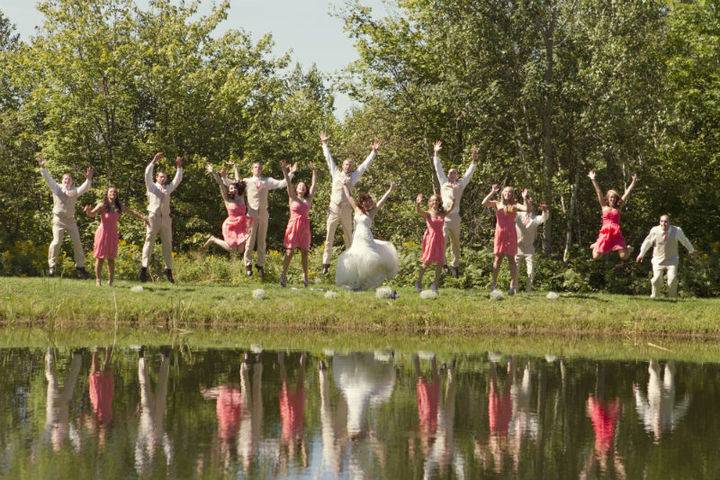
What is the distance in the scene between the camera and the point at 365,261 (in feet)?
80.8

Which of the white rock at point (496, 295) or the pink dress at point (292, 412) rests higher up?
the white rock at point (496, 295)

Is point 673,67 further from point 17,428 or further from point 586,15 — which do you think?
point 17,428

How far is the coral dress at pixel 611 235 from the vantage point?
25.3m

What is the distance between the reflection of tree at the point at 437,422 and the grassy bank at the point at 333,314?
16.3 feet

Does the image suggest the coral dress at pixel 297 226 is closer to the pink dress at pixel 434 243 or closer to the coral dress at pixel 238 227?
the coral dress at pixel 238 227

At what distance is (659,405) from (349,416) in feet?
13.1

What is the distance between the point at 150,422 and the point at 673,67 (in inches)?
1145

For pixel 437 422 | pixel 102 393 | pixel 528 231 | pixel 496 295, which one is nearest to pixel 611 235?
pixel 528 231

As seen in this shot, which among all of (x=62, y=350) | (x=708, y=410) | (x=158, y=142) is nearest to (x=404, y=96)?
(x=158, y=142)

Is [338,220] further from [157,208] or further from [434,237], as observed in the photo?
[157,208]

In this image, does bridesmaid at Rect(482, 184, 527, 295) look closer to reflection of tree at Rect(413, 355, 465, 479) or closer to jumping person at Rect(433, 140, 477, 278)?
jumping person at Rect(433, 140, 477, 278)

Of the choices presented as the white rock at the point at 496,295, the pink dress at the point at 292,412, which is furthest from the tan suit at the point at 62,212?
the pink dress at the point at 292,412

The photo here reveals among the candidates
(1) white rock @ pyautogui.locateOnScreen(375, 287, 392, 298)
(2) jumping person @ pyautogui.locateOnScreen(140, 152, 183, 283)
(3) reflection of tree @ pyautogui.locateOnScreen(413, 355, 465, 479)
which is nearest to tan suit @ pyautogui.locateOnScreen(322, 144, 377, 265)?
(1) white rock @ pyautogui.locateOnScreen(375, 287, 392, 298)

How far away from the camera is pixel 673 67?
38.4 metres
